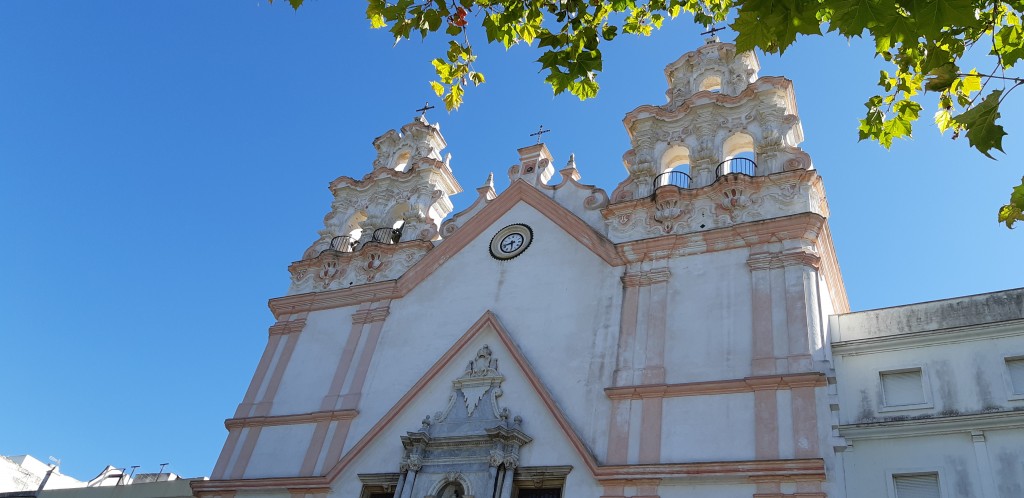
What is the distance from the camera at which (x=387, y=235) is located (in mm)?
24109

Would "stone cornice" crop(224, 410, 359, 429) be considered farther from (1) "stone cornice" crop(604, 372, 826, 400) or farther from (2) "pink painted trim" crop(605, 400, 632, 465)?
(1) "stone cornice" crop(604, 372, 826, 400)

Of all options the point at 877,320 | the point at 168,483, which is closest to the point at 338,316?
the point at 168,483

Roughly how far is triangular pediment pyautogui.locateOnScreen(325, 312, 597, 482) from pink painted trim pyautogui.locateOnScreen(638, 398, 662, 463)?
1.59 metres

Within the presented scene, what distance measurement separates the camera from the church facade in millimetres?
15406

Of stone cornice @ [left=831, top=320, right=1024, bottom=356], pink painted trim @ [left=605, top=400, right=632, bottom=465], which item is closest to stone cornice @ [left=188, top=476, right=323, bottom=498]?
pink painted trim @ [left=605, top=400, right=632, bottom=465]

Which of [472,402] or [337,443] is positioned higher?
[472,402]

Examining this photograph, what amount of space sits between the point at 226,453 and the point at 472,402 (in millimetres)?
7250

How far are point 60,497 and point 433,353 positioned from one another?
1357cm

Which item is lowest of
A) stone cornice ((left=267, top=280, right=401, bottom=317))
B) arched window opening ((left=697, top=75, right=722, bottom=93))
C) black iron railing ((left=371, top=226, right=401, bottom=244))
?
stone cornice ((left=267, top=280, right=401, bottom=317))

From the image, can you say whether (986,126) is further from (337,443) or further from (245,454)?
(245,454)

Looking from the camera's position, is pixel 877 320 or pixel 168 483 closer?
pixel 877 320

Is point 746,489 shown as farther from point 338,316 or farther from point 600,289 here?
point 338,316

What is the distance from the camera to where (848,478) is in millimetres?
14000

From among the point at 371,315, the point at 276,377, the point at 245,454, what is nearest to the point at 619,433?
the point at 371,315
